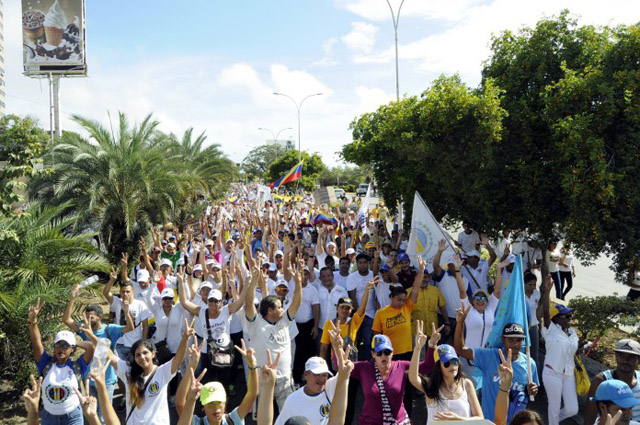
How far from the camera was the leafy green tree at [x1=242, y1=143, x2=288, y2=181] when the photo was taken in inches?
3206

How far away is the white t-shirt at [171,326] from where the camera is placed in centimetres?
577

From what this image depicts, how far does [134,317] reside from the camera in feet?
19.4

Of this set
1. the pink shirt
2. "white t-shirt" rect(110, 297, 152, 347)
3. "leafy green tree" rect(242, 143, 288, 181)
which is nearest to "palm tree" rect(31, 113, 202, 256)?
"white t-shirt" rect(110, 297, 152, 347)

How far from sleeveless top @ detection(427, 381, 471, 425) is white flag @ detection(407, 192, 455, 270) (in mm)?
3651

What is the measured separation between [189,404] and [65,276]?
4720 mm

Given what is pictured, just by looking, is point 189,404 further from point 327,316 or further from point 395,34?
point 395,34

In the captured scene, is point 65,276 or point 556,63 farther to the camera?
point 556,63

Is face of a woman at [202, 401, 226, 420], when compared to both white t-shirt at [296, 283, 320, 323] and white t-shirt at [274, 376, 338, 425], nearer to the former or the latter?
white t-shirt at [274, 376, 338, 425]

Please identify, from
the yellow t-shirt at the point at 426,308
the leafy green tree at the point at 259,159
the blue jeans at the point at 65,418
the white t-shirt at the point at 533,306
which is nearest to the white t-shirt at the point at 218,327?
the blue jeans at the point at 65,418

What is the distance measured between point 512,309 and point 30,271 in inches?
225

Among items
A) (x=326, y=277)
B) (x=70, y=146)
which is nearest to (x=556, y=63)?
(x=326, y=277)

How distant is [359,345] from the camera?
20.8 ft

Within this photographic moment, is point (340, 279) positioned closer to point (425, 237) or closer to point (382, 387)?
point (425, 237)

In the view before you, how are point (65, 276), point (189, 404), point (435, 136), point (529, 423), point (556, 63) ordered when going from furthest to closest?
point (435, 136), point (556, 63), point (65, 276), point (189, 404), point (529, 423)
